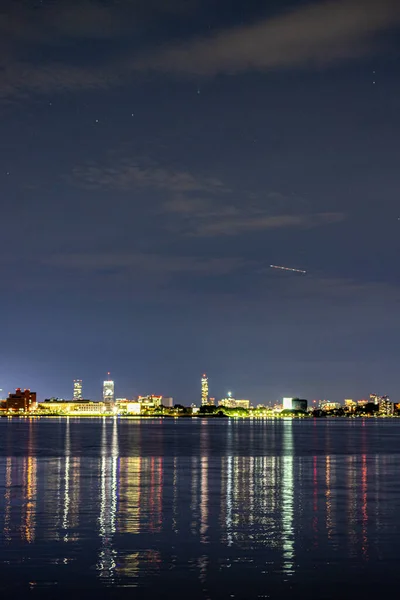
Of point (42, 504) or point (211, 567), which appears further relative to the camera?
point (42, 504)

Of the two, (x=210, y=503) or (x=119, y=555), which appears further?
(x=210, y=503)

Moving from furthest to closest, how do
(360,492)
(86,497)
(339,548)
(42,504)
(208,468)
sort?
(208,468), (360,492), (86,497), (42,504), (339,548)

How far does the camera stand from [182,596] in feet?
79.8

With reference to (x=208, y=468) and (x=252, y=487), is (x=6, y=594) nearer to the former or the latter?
(x=252, y=487)

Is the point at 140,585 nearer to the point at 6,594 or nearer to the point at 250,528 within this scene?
the point at 6,594

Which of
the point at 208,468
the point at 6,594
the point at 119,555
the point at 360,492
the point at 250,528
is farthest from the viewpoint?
the point at 208,468

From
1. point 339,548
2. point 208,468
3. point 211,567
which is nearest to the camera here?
point 211,567

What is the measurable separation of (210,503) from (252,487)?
32.8 ft

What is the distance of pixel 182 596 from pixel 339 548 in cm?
→ 961

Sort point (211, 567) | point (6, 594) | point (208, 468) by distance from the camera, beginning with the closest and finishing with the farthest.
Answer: point (6, 594) < point (211, 567) < point (208, 468)

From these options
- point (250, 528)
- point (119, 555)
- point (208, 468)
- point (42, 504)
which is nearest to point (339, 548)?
point (250, 528)

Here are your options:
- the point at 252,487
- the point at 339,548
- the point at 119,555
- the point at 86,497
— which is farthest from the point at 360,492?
the point at 119,555

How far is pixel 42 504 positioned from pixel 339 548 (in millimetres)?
18448

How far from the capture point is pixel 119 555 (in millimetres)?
30062
